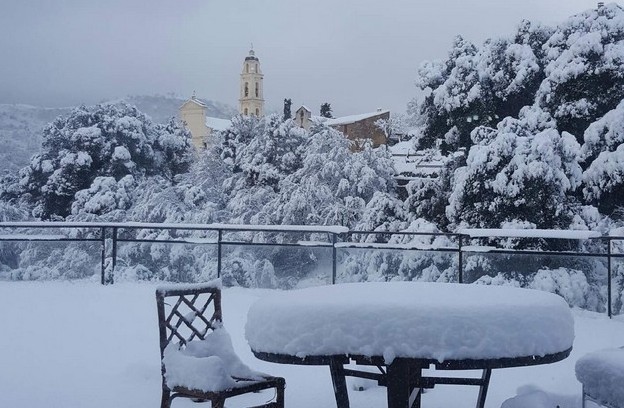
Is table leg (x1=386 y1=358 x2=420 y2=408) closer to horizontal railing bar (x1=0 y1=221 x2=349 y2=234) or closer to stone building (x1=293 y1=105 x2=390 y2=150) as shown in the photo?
horizontal railing bar (x1=0 y1=221 x2=349 y2=234)

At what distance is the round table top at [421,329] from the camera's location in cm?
210

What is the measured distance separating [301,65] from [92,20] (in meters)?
14.8

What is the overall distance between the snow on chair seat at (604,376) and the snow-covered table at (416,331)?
35cm

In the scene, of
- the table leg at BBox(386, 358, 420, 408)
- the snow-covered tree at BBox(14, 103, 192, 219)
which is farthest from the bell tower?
the table leg at BBox(386, 358, 420, 408)

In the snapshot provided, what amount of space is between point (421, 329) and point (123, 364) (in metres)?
3.26

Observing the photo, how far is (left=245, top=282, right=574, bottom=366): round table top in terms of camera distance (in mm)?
2104

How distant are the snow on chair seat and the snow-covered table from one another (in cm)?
35

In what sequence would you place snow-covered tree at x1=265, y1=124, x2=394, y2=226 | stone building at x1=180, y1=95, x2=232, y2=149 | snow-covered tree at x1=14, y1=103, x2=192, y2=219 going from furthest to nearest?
1. stone building at x1=180, y1=95, x2=232, y2=149
2. snow-covered tree at x1=14, y1=103, x2=192, y2=219
3. snow-covered tree at x1=265, y1=124, x2=394, y2=226

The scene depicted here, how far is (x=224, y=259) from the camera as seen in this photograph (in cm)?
785

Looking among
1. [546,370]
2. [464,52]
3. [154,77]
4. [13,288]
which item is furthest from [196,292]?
[154,77]

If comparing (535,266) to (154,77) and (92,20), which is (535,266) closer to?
(92,20)

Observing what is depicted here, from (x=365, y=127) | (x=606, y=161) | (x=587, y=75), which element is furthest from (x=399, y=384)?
(x=365, y=127)

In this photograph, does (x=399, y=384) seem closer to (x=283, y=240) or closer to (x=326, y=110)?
(x=283, y=240)

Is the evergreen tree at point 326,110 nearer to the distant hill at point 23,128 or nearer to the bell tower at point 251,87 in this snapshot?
the bell tower at point 251,87
